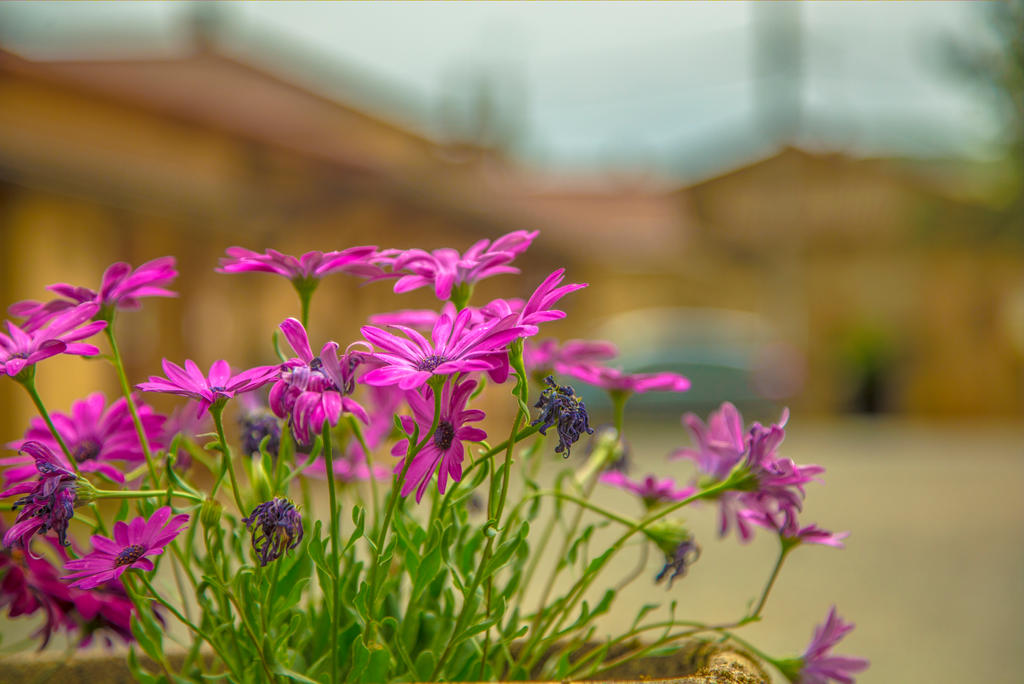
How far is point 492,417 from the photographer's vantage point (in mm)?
8398

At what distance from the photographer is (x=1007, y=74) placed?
258 inches

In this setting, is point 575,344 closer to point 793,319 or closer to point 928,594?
point 928,594

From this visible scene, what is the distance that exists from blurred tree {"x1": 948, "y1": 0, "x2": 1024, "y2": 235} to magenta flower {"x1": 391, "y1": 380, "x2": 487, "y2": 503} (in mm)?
6898

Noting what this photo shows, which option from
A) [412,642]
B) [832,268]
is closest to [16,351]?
[412,642]

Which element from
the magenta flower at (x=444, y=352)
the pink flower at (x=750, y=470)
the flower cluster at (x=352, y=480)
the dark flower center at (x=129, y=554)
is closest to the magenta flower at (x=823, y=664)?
the flower cluster at (x=352, y=480)

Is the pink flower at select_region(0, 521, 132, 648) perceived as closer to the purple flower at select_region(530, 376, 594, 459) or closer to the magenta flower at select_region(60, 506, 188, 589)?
the magenta flower at select_region(60, 506, 188, 589)

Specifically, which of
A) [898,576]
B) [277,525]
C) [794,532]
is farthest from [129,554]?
[898,576]

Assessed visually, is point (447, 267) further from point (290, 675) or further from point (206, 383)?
point (290, 675)

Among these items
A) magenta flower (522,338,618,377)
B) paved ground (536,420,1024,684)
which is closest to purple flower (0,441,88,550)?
magenta flower (522,338,618,377)

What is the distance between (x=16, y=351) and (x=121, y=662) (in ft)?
1.35

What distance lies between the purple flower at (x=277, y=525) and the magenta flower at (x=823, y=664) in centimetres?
52

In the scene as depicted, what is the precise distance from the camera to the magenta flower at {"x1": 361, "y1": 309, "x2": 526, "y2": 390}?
0.65m

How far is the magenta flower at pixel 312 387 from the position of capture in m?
0.65

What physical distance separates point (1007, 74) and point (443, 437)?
7.01 meters
